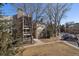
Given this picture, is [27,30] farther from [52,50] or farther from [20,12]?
[52,50]

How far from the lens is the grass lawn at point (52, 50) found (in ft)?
13.3

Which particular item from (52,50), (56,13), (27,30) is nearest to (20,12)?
(27,30)

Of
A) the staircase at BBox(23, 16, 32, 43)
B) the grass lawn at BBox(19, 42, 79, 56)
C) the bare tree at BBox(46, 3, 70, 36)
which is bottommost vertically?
the grass lawn at BBox(19, 42, 79, 56)

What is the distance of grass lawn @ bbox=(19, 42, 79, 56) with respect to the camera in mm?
4039

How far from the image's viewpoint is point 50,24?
410 cm

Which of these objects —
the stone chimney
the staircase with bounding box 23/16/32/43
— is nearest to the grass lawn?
the staircase with bounding box 23/16/32/43

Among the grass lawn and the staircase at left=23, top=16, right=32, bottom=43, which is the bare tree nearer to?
the grass lawn

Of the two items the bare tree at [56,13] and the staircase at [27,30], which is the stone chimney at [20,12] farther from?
the bare tree at [56,13]

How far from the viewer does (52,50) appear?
405 cm

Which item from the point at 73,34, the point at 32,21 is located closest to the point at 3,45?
the point at 32,21

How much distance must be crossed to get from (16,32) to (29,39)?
0.24 metres

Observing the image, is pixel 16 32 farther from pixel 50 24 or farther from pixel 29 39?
pixel 50 24

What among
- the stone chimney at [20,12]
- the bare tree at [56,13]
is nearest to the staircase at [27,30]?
the stone chimney at [20,12]

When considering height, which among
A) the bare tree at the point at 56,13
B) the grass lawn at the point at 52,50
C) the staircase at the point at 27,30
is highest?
the bare tree at the point at 56,13
